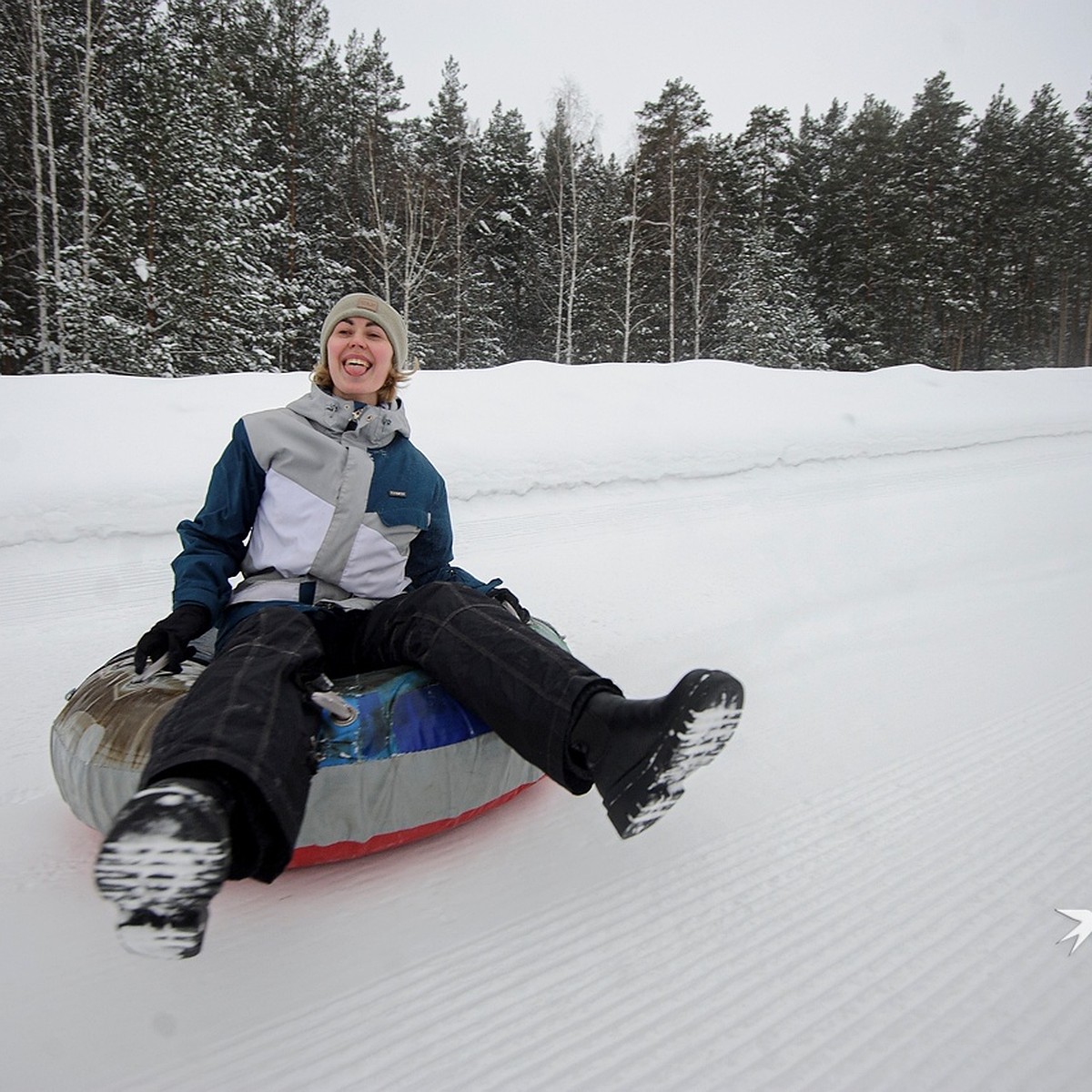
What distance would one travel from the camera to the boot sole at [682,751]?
3.57 feet

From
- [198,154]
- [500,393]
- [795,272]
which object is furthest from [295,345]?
[795,272]

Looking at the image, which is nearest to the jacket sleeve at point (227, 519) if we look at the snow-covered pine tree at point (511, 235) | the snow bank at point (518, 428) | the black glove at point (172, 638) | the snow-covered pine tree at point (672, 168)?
the black glove at point (172, 638)

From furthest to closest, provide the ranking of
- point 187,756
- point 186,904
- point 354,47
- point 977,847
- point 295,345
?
point 354,47 → point 295,345 → point 977,847 → point 187,756 → point 186,904

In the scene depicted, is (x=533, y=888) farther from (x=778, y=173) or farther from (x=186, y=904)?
(x=778, y=173)

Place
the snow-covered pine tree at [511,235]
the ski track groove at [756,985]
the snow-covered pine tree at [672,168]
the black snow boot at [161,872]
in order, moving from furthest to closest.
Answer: the snow-covered pine tree at [511,235], the snow-covered pine tree at [672,168], the ski track groove at [756,985], the black snow boot at [161,872]

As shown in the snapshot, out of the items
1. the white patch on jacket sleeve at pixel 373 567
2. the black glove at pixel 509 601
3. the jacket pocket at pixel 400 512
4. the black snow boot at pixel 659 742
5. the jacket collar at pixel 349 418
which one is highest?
the jacket collar at pixel 349 418

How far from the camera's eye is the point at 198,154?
11.3m

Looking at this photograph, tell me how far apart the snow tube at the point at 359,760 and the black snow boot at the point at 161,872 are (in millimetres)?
428

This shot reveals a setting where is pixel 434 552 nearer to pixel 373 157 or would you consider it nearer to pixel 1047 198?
pixel 373 157

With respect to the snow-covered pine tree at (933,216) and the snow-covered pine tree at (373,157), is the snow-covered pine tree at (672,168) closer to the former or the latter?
the snow-covered pine tree at (373,157)

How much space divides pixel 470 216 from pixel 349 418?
17155 mm

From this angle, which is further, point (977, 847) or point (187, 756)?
point (977, 847)

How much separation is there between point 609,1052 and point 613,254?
19.6 m

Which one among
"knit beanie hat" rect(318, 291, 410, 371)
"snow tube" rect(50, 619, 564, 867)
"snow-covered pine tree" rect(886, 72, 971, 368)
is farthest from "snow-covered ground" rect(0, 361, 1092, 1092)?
"snow-covered pine tree" rect(886, 72, 971, 368)
